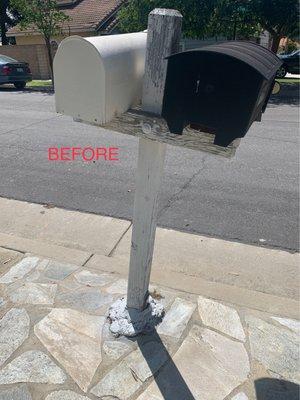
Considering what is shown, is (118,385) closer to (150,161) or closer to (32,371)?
(32,371)

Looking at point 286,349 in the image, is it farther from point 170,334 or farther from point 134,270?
point 134,270

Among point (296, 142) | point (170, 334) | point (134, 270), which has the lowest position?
point (296, 142)

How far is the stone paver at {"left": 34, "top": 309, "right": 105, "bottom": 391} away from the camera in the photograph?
7.24 ft

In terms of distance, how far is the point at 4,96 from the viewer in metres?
13.4

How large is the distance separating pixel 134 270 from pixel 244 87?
4.76 ft

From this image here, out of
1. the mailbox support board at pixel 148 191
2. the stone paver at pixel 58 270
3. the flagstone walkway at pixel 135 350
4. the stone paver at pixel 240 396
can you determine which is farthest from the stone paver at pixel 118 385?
the stone paver at pixel 58 270

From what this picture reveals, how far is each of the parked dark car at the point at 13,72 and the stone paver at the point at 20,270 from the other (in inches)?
557

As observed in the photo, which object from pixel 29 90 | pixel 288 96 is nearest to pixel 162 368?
pixel 288 96

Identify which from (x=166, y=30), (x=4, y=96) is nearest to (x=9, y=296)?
(x=166, y=30)

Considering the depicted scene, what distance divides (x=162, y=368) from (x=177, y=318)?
1.40ft

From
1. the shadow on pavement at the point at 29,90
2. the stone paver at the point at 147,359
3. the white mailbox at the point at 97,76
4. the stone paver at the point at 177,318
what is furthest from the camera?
the shadow on pavement at the point at 29,90

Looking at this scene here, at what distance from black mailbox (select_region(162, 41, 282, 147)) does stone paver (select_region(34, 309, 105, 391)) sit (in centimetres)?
160

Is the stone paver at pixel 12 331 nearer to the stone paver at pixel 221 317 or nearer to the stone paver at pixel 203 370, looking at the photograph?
the stone paver at pixel 203 370

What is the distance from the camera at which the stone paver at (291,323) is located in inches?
101
